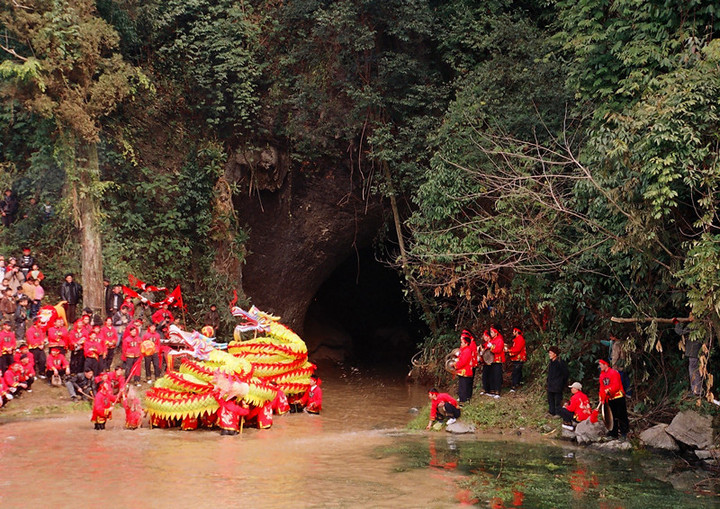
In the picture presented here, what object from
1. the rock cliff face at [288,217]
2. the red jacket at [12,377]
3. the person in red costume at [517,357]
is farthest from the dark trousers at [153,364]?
the person in red costume at [517,357]

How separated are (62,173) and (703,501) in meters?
16.1

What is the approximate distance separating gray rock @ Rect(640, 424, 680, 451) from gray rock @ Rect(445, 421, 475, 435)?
2982 mm

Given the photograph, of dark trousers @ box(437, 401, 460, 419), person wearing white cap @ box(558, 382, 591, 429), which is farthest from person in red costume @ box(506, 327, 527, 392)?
person wearing white cap @ box(558, 382, 591, 429)

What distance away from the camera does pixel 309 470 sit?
1168 cm

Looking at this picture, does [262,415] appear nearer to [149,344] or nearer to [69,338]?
[149,344]

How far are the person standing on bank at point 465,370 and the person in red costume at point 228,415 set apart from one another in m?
4.74

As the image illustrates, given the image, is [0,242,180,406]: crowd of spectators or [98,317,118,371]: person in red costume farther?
[98,317,118,371]: person in red costume

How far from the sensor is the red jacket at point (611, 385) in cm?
1394

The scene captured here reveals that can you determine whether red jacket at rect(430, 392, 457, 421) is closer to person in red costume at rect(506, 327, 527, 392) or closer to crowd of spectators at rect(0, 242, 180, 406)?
person in red costume at rect(506, 327, 527, 392)

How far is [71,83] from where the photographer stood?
18.4 m

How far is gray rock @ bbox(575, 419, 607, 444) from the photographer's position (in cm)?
1398

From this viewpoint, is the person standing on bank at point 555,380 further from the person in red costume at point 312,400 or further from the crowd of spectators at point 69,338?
the crowd of spectators at point 69,338

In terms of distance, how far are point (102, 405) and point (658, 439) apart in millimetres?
9516

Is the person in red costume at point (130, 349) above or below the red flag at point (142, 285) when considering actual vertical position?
below
